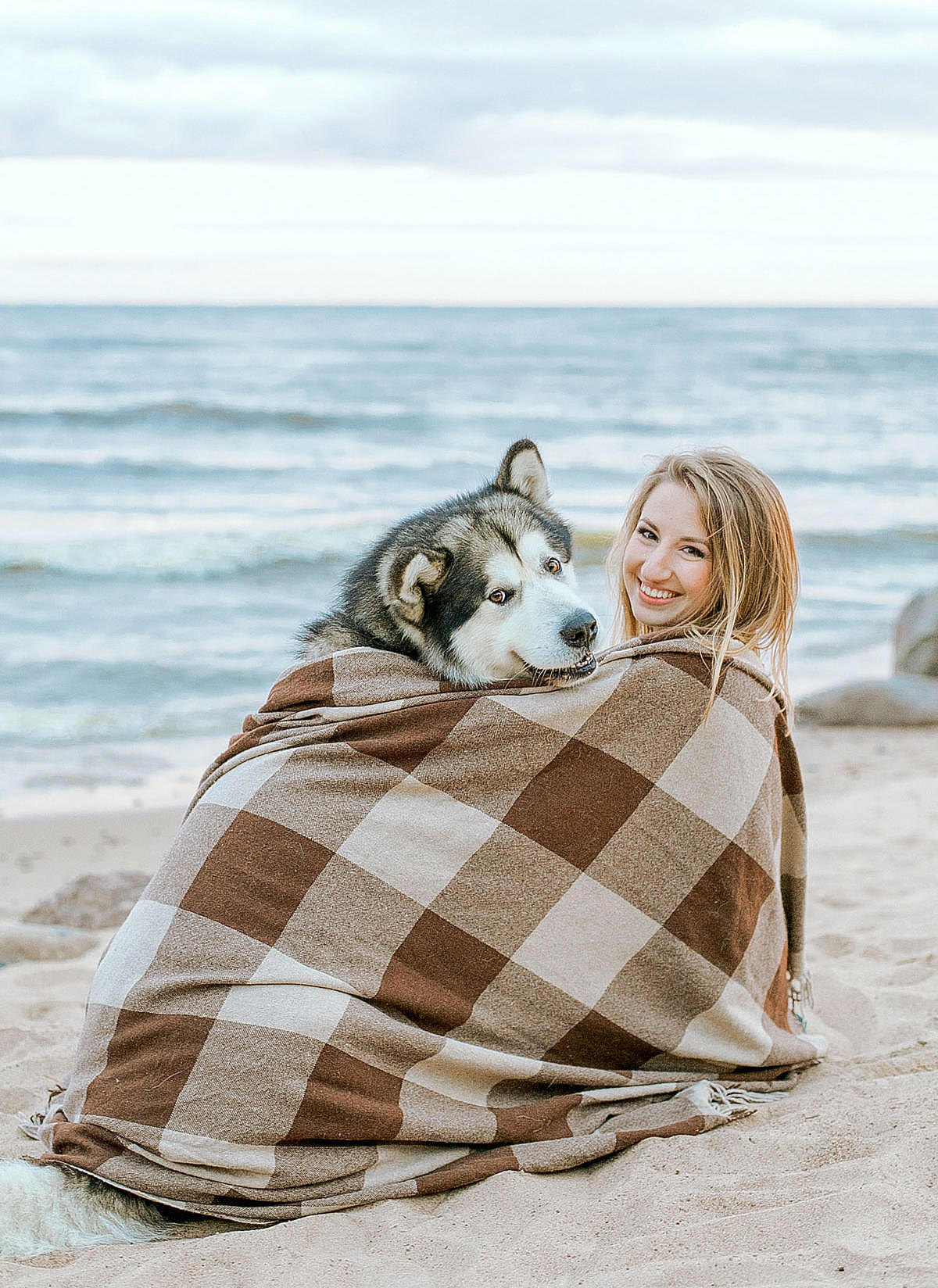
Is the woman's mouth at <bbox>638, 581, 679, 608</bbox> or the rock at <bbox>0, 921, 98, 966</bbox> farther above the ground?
the woman's mouth at <bbox>638, 581, 679, 608</bbox>

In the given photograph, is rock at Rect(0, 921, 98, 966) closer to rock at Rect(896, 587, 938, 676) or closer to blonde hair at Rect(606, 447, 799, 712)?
blonde hair at Rect(606, 447, 799, 712)

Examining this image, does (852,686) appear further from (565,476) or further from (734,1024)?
(565,476)

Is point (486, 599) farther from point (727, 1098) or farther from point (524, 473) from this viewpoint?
point (727, 1098)

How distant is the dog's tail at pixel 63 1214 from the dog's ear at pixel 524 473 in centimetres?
223

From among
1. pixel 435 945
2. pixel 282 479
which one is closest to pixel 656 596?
pixel 435 945

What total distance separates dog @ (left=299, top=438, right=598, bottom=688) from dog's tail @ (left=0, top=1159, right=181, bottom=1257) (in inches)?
55.1

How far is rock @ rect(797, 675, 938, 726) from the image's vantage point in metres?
8.26

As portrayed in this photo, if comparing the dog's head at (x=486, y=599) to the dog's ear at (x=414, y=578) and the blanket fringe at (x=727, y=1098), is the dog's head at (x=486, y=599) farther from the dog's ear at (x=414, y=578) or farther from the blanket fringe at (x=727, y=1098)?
the blanket fringe at (x=727, y=1098)

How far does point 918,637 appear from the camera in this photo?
9219 millimetres

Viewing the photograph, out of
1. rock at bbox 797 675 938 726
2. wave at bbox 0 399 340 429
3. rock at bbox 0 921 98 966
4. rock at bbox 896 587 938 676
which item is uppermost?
wave at bbox 0 399 340 429

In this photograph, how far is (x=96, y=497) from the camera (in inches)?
642

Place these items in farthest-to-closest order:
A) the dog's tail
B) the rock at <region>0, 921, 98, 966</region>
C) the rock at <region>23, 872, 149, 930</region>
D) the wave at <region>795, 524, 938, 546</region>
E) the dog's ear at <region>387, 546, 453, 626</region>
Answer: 1. the wave at <region>795, 524, 938, 546</region>
2. the rock at <region>23, 872, 149, 930</region>
3. the rock at <region>0, 921, 98, 966</region>
4. the dog's ear at <region>387, 546, 453, 626</region>
5. the dog's tail

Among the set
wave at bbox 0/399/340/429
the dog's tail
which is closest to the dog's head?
the dog's tail

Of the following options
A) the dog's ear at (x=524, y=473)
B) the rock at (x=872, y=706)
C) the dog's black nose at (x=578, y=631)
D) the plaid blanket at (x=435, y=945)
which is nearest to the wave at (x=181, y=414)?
the rock at (x=872, y=706)
